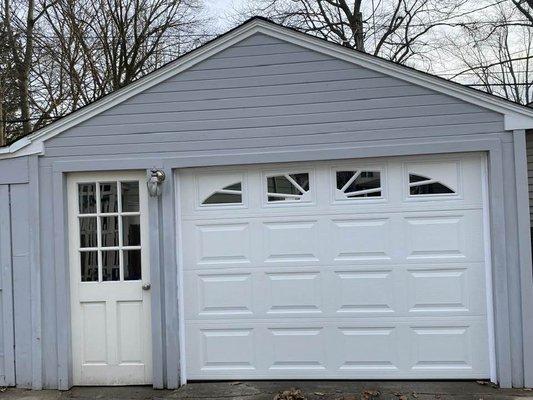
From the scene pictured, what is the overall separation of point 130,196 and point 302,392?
8.20 ft

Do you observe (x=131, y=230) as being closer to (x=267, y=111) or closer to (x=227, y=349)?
(x=227, y=349)

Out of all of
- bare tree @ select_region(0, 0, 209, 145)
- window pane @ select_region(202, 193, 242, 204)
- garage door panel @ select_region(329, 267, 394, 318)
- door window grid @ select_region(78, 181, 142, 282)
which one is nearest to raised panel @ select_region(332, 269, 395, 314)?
garage door panel @ select_region(329, 267, 394, 318)

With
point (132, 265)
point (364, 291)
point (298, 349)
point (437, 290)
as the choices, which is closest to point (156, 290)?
point (132, 265)

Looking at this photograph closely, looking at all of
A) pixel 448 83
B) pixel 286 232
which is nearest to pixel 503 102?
pixel 448 83

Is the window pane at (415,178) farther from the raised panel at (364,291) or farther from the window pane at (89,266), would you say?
the window pane at (89,266)

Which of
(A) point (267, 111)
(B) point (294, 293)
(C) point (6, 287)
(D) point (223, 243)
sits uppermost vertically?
(A) point (267, 111)

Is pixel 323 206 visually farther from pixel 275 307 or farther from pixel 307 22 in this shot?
pixel 307 22

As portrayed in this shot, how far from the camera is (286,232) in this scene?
4992 millimetres

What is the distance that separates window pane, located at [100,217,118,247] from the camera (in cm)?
514

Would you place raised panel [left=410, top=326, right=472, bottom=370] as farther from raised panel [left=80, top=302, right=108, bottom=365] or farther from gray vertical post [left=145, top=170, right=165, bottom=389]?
raised panel [left=80, top=302, right=108, bottom=365]

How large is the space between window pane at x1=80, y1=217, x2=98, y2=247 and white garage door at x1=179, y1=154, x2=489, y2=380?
3.03ft

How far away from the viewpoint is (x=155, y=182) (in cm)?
484

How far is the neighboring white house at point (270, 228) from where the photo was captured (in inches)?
185

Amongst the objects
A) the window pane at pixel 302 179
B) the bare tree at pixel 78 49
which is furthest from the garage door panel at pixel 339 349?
the bare tree at pixel 78 49
